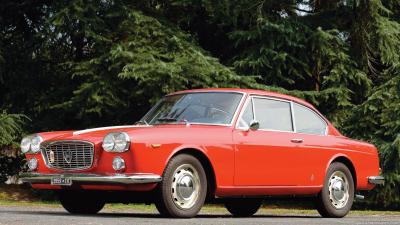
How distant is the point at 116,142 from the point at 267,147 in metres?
2.21

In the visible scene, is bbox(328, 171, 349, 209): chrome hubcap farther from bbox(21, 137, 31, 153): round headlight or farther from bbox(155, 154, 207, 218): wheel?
bbox(21, 137, 31, 153): round headlight

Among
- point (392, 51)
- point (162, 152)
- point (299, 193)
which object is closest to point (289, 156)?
point (299, 193)

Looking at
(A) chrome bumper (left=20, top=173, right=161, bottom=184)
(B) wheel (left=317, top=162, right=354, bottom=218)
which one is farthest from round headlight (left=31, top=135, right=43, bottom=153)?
(B) wheel (left=317, top=162, right=354, bottom=218)

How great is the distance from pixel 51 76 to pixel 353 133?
8061 millimetres

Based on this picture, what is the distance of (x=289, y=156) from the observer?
10.5 meters

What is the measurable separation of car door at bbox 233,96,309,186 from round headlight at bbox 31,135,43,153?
2324mm

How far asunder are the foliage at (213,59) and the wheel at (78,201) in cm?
710

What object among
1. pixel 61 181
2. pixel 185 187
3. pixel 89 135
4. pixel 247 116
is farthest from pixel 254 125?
pixel 61 181

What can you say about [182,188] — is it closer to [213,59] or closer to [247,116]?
[247,116]

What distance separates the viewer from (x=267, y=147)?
33.5 ft

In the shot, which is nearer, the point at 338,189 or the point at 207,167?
the point at 207,167

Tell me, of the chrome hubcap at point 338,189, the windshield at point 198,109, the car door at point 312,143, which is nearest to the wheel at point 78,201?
the windshield at point 198,109

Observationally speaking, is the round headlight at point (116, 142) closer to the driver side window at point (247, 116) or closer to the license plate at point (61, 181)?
the license plate at point (61, 181)

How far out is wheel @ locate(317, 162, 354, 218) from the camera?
35.9ft
